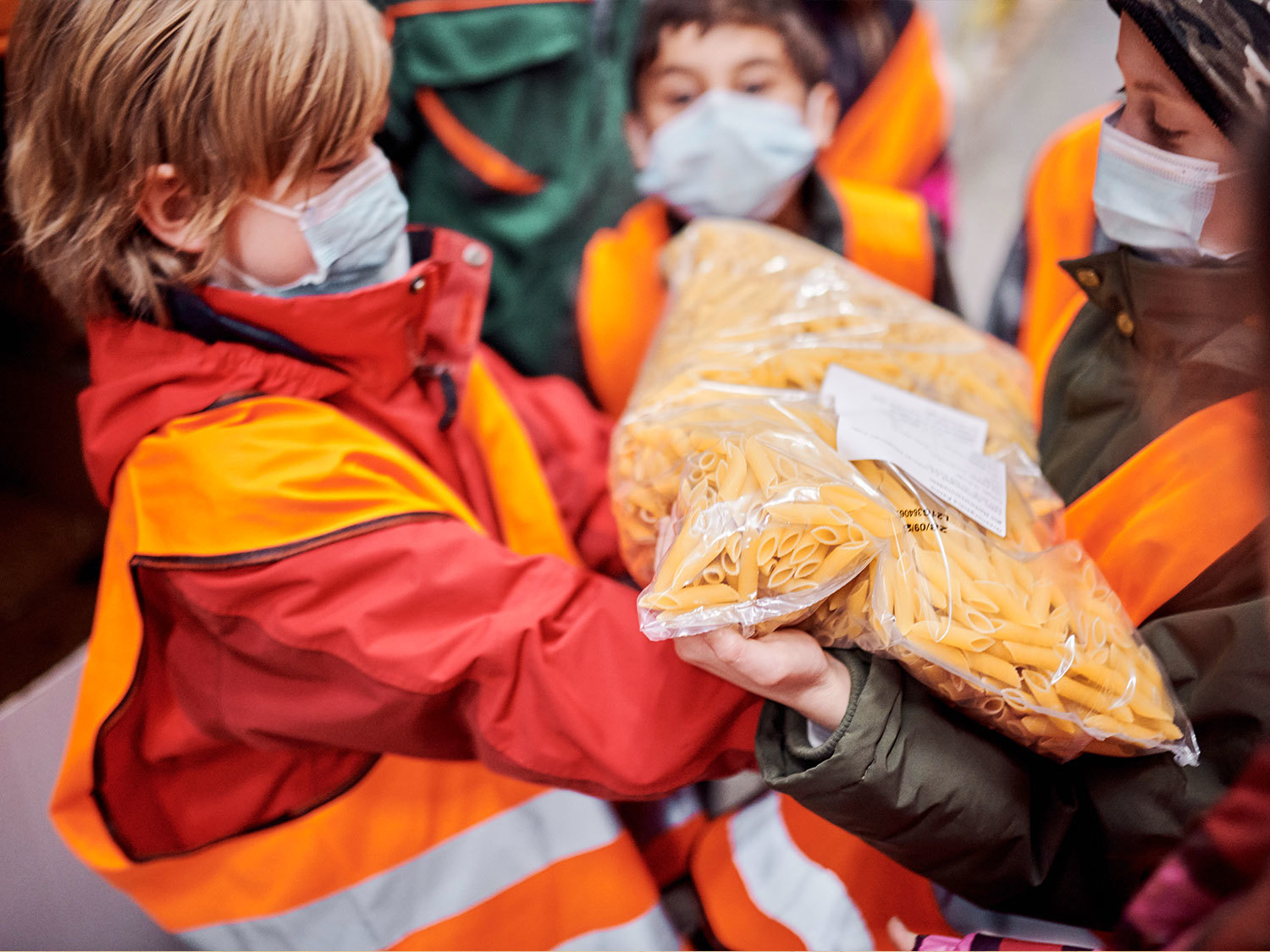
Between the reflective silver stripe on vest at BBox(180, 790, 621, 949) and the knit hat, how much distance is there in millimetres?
684

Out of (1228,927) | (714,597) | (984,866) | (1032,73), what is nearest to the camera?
(1228,927)

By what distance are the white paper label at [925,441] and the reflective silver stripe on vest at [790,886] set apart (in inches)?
13.4

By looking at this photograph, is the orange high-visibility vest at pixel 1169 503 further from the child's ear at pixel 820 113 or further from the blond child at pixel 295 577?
the child's ear at pixel 820 113

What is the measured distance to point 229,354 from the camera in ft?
2.29

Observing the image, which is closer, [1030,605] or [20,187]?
[1030,605]

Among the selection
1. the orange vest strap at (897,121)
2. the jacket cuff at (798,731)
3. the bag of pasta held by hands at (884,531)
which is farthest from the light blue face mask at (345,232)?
the orange vest strap at (897,121)

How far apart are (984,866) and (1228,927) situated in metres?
0.27

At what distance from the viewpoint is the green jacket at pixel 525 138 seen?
109 cm

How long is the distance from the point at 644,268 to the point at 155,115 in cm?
64

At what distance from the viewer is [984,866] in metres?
0.63

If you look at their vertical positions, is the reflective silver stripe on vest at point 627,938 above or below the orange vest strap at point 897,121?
Result: below

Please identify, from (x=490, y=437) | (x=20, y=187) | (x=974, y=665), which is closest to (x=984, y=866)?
(x=974, y=665)

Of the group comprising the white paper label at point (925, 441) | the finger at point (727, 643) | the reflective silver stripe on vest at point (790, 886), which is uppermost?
the white paper label at point (925, 441)

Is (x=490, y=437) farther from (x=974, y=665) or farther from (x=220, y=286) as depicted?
(x=974, y=665)
